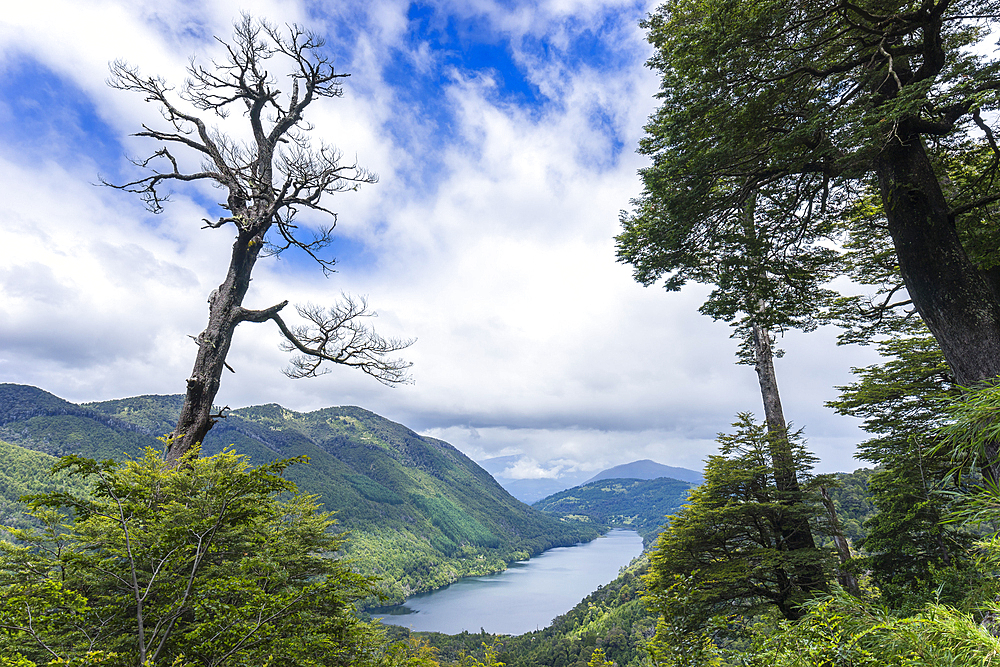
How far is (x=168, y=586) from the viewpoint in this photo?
2920mm

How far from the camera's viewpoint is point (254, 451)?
132 m

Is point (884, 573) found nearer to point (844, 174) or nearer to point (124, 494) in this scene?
point (844, 174)

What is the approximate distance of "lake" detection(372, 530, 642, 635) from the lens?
6088 centimetres

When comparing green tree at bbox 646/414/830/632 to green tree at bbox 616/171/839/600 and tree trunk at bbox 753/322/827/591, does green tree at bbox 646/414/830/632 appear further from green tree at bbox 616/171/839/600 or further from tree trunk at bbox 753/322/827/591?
green tree at bbox 616/171/839/600

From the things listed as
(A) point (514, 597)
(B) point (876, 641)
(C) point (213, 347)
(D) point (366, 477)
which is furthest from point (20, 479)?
(D) point (366, 477)

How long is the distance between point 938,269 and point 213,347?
8092 mm

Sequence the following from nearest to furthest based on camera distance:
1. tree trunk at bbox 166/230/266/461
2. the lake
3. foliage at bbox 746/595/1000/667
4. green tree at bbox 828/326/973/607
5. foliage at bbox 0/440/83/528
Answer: foliage at bbox 746/595/1000/667 → tree trunk at bbox 166/230/266/461 → green tree at bbox 828/326/973/607 → foliage at bbox 0/440/83/528 → the lake

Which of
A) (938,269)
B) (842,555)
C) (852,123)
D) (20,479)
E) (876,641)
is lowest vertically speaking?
(842,555)

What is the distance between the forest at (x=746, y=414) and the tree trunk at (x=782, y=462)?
0.16ft

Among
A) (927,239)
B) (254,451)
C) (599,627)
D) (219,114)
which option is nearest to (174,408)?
(254,451)

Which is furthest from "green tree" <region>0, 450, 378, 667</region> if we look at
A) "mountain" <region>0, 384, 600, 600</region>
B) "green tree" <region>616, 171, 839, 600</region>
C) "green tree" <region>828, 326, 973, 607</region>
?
"mountain" <region>0, 384, 600, 600</region>

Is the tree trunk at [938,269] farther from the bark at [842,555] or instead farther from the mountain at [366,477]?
the mountain at [366,477]

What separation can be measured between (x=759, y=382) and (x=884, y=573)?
6.19 metres

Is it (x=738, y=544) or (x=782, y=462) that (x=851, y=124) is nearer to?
(x=782, y=462)
